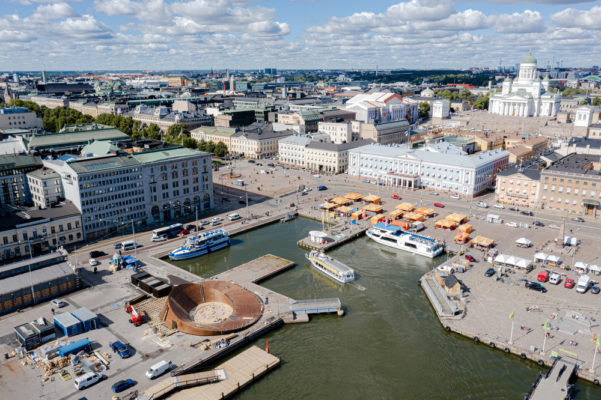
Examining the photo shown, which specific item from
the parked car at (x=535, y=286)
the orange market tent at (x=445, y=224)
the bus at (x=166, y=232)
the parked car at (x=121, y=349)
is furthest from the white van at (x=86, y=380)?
the orange market tent at (x=445, y=224)

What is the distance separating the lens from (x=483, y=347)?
58719mm

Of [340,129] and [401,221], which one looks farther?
[340,129]

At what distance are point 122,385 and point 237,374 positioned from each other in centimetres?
1245

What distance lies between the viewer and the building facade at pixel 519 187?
370 ft

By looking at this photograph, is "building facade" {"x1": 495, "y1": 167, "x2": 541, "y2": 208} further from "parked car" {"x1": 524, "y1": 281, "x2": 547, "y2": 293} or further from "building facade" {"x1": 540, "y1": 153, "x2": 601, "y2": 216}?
"parked car" {"x1": 524, "y1": 281, "x2": 547, "y2": 293}

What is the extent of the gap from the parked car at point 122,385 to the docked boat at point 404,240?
56577mm

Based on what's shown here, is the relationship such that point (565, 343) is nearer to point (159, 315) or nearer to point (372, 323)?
point (372, 323)

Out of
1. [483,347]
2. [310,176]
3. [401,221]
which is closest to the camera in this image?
[483,347]

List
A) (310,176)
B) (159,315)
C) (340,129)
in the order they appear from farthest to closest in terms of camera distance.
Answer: (340,129) < (310,176) < (159,315)

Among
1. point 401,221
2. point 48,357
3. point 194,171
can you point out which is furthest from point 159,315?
point 401,221

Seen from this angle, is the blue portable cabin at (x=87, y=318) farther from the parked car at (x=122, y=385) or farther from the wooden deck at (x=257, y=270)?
the wooden deck at (x=257, y=270)

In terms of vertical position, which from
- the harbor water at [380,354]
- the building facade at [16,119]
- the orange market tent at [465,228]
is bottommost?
the harbor water at [380,354]

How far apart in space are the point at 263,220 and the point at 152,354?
5371 cm

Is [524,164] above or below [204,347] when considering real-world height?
above
